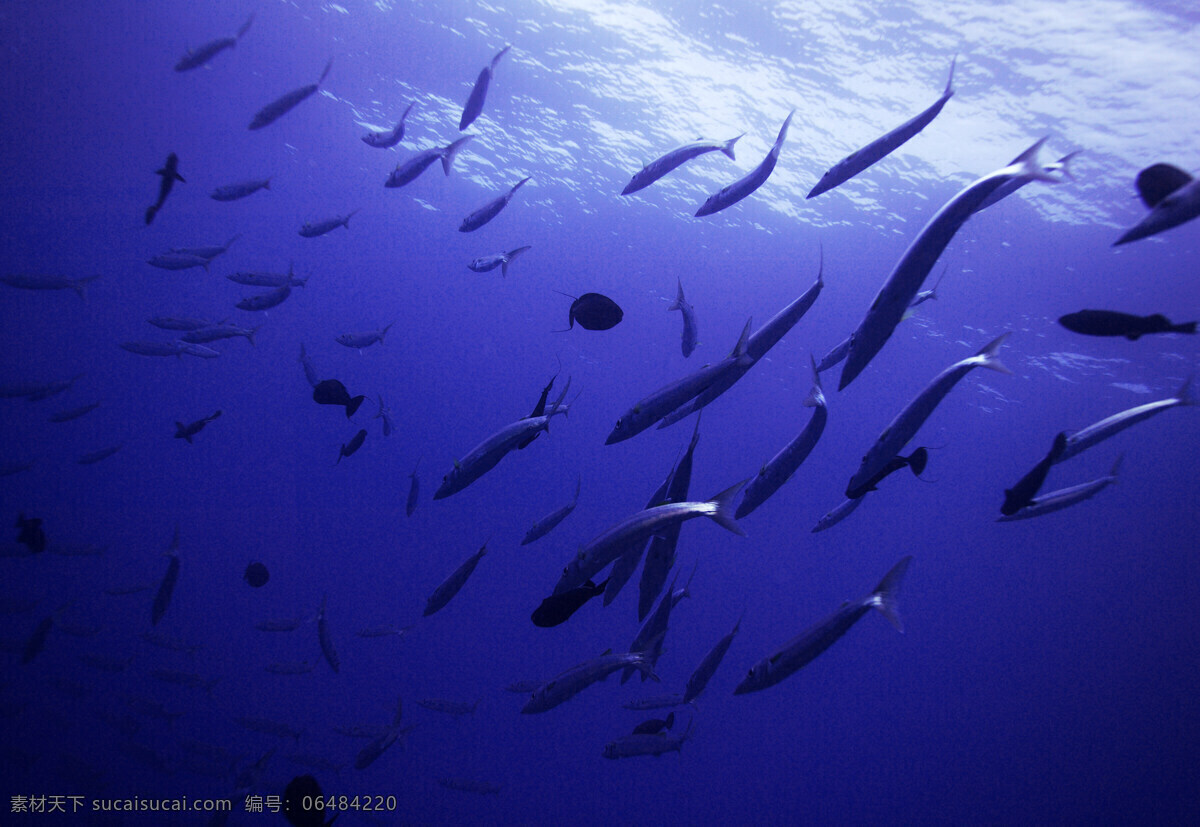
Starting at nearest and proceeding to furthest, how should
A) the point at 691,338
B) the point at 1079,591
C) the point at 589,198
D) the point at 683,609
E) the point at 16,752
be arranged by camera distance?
1. the point at 691,338
2. the point at 16,752
3. the point at 589,198
4. the point at 1079,591
5. the point at 683,609

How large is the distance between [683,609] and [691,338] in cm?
5080

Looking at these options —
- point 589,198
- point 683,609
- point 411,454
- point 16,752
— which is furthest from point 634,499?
point 16,752

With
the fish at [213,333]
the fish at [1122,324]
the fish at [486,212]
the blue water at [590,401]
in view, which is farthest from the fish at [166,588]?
the fish at [1122,324]

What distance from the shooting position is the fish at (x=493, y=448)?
12.7 feet

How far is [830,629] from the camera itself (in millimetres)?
3158

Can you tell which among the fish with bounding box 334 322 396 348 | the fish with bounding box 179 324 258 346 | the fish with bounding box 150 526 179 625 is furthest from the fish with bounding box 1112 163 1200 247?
the fish with bounding box 179 324 258 346

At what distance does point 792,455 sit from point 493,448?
2036 millimetres

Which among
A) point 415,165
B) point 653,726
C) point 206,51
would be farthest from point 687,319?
point 206,51

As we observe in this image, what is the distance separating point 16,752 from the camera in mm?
13508

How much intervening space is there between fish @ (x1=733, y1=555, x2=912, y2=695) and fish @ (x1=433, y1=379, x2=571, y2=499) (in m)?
2.03

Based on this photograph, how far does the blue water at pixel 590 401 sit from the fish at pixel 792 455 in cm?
263

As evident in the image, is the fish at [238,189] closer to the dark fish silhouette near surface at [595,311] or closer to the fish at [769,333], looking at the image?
the dark fish silhouette near surface at [595,311]

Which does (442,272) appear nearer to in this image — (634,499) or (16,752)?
(634,499)

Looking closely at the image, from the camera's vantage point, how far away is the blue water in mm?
15609
